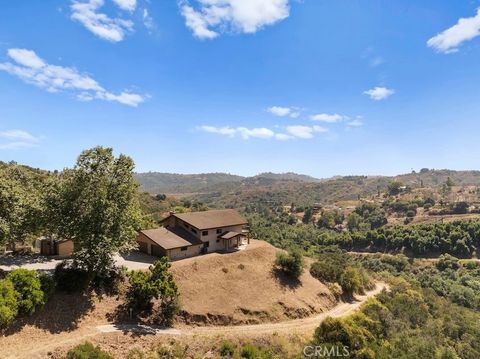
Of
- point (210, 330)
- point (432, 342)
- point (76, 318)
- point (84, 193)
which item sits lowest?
point (432, 342)

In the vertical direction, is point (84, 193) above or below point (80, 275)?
above

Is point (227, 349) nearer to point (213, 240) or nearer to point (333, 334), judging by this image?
point (333, 334)

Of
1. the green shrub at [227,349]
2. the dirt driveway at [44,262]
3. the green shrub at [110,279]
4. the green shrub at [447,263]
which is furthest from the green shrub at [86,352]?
the green shrub at [447,263]

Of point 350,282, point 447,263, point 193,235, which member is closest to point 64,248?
point 193,235

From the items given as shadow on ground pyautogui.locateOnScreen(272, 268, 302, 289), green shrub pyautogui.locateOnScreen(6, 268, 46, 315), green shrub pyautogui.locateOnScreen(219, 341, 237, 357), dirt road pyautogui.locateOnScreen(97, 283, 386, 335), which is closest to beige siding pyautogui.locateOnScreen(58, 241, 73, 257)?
green shrub pyautogui.locateOnScreen(6, 268, 46, 315)

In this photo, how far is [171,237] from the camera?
49.5 metres

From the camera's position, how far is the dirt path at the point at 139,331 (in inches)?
1037

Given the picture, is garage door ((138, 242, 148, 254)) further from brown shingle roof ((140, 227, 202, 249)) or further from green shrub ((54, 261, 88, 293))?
green shrub ((54, 261, 88, 293))

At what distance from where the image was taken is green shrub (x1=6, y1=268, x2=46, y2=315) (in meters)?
28.8

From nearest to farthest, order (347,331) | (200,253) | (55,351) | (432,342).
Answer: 1. (55,351)
2. (347,331)
3. (432,342)
4. (200,253)

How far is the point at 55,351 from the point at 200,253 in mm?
25662

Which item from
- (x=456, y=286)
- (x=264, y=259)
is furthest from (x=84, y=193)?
(x=456, y=286)

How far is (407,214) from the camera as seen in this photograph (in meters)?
190

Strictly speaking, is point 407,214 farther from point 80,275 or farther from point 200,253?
point 80,275
